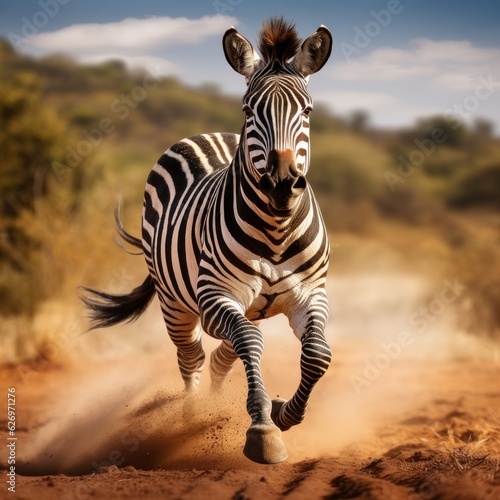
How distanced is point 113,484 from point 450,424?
354 cm

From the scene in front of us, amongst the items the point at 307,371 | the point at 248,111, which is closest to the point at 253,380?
the point at 307,371

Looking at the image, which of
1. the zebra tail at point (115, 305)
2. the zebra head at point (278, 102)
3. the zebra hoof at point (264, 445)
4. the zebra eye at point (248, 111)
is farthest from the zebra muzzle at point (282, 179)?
the zebra tail at point (115, 305)

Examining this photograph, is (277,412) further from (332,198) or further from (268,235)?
(332,198)

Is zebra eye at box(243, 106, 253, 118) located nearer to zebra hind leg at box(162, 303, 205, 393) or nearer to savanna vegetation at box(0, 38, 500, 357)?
zebra hind leg at box(162, 303, 205, 393)

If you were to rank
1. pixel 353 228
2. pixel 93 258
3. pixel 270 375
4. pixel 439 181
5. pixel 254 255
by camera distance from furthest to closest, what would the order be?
pixel 439 181, pixel 353 228, pixel 93 258, pixel 270 375, pixel 254 255

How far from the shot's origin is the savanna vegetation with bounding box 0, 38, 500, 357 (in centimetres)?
1216

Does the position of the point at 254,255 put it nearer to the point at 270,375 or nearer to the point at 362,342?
the point at 270,375

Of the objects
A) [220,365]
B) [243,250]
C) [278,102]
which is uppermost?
[278,102]

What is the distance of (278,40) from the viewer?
15.2 feet

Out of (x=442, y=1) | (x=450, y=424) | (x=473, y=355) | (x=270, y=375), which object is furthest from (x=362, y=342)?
(x=442, y=1)

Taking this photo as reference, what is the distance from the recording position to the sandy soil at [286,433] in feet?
13.1

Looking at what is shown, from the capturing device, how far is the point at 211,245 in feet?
16.2

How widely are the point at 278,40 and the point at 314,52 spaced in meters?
0.24

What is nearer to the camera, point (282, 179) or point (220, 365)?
point (282, 179)
